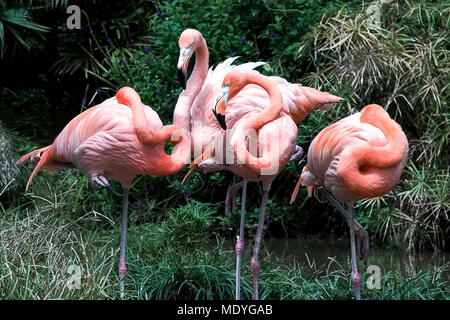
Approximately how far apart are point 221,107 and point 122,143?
1.94ft

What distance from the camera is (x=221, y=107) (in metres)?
4.02

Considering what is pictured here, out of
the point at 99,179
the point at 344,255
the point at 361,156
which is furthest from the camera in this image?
the point at 344,255

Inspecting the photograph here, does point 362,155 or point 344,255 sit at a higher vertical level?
point 362,155

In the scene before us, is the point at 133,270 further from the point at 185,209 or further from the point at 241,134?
the point at 241,134

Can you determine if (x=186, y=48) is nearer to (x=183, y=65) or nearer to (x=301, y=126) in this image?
(x=183, y=65)

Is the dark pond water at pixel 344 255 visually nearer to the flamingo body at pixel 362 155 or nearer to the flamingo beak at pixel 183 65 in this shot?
the flamingo body at pixel 362 155

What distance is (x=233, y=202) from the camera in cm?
495

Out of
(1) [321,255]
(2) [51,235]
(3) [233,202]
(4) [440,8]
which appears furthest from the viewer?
(4) [440,8]

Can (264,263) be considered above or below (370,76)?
below

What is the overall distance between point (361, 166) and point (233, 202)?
1.26 m

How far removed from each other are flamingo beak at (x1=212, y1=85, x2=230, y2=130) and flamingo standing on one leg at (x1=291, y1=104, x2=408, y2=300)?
0.60m

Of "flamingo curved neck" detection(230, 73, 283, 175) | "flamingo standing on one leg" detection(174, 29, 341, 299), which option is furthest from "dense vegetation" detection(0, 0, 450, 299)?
"flamingo curved neck" detection(230, 73, 283, 175)

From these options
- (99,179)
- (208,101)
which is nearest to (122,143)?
(99,179)
